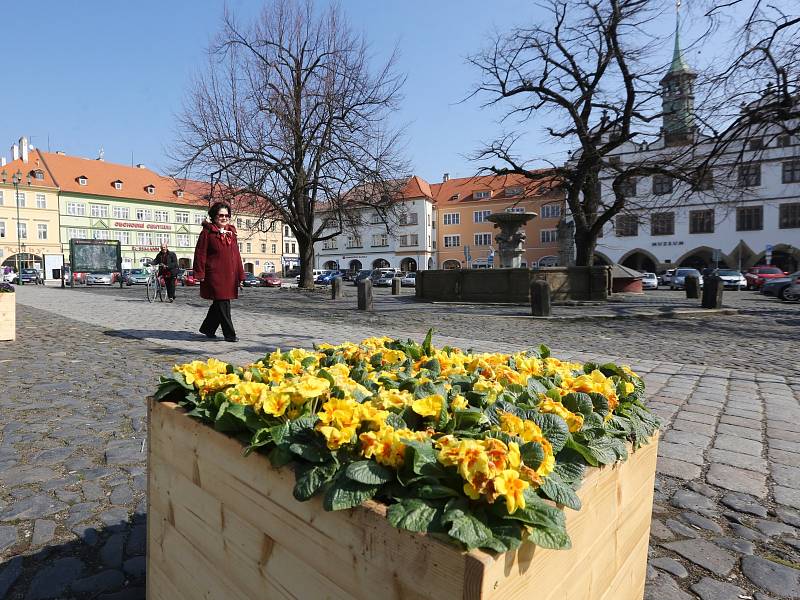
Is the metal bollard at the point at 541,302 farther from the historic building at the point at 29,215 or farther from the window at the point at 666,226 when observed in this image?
the historic building at the point at 29,215

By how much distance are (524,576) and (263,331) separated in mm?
9266

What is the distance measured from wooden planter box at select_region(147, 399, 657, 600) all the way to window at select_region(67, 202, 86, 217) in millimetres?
72157

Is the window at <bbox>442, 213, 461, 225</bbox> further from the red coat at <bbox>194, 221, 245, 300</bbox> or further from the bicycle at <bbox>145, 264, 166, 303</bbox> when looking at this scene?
the red coat at <bbox>194, 221, 245, 300</bbox>

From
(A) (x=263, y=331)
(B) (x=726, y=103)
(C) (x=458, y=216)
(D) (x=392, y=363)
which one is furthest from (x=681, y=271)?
(D) (x=392, y=363)

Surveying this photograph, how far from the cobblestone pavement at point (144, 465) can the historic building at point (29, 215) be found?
6165 centimetres

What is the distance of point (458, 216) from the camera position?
224 feet

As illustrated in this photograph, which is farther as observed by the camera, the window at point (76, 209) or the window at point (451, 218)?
the window at point (451, 218)

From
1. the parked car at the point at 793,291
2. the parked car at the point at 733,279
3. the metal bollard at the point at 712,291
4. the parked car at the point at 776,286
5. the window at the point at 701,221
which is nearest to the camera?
the metal bollard at the point at 712,291

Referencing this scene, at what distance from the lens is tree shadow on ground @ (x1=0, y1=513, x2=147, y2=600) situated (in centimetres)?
198

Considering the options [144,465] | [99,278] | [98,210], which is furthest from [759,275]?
[98,210]

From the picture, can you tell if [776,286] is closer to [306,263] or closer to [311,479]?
[306,263]

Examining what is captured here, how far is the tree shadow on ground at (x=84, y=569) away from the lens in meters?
1.98

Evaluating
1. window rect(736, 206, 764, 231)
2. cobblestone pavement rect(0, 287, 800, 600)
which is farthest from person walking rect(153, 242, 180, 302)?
window rect(736, 206, 764, 231)

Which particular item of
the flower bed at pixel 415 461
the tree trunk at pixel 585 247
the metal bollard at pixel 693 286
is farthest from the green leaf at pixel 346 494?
the metal bollard at pixel 693 286
